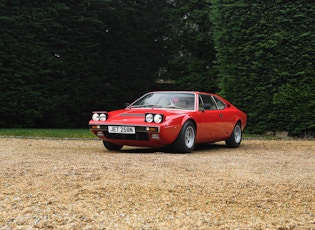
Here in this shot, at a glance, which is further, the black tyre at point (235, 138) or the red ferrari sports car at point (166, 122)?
the black tyre at point (235, 138)

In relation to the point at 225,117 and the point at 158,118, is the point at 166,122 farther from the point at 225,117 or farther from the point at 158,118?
the point at 225,117

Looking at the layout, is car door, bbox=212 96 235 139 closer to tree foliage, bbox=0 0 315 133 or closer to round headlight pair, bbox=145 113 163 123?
round headlight pair, bbox=145 113 163 123

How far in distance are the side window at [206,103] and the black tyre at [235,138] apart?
95 centimetres

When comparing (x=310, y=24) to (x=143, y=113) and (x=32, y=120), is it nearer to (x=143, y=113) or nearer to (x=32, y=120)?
(x=143, y=113)

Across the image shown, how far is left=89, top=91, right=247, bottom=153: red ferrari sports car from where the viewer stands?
374 inches

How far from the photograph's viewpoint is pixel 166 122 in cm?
947

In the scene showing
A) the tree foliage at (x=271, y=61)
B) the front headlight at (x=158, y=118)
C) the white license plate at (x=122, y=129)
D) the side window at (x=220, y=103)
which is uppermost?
the tree foliage at (x=271, y=61)

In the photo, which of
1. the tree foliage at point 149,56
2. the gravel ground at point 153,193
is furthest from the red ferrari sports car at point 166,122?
the tree foliage at point 149,56

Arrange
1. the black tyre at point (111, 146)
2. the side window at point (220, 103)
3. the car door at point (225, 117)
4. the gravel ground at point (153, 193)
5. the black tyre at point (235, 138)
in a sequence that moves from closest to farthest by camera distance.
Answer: the gravel ground at point (153, 193), the black tyre at point (111, 146), the car door at point (225, 117), the side window at point (220, 103), the black tyre at point (235, 138)

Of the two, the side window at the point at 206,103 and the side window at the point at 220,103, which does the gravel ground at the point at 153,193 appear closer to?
the side window at the point at 206,103

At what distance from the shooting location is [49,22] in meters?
18.9

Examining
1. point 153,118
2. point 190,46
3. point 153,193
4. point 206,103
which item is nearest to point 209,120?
point 206,103

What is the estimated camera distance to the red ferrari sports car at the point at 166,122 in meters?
9.50

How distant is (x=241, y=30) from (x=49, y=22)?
24.3ft
